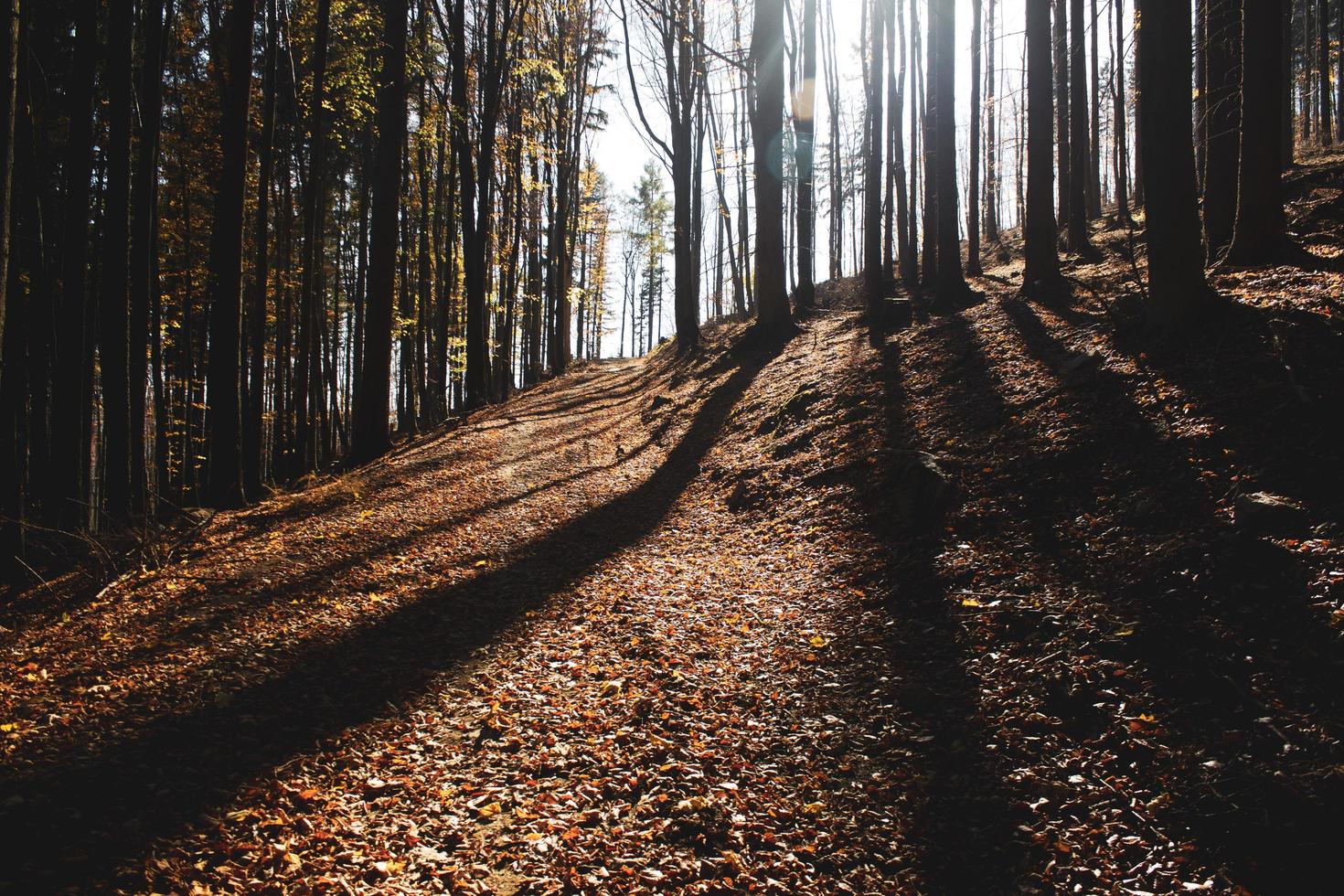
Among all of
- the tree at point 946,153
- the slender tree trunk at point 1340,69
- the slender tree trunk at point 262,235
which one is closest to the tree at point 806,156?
the tree at point 946,153

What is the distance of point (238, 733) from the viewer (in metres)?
3.71

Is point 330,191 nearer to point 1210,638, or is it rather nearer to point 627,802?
point 627,802

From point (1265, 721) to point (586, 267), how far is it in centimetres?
4002

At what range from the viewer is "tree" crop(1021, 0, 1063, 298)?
10.2 m

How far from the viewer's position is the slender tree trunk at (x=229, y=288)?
8078 mm

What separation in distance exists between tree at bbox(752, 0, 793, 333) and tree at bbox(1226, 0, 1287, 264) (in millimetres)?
7566

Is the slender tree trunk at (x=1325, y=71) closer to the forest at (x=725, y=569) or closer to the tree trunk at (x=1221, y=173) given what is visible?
the forest at (x=725, y=569)

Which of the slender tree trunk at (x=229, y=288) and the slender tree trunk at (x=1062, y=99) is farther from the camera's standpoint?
the slender tree trunk at (x=1062, y=99)

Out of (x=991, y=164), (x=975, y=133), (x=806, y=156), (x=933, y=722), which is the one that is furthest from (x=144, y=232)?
(x=991, y=164)

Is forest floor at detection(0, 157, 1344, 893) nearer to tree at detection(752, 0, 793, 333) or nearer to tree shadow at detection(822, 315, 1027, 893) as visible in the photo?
tree shadow at detection(822, 315, 1027, 893)

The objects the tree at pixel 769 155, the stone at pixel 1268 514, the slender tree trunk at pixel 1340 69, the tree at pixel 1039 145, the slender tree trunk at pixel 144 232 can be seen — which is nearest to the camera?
the stone at pixel 1268 514

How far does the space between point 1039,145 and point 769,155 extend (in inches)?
200

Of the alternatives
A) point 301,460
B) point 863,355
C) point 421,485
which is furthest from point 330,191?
point 863,355

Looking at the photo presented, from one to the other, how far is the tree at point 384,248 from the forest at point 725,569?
10cm
